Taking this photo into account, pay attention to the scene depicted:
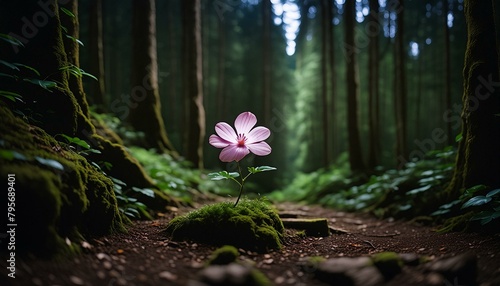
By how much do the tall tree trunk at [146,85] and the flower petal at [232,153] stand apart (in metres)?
6.11

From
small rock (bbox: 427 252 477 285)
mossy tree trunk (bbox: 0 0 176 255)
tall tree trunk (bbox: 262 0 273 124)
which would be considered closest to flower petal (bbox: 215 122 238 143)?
mossy tree trunk (bbox: 0 0 176 255)

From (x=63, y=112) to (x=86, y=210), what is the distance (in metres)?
1.37

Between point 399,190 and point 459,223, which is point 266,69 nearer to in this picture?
point 399,190

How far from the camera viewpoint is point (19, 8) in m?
3.27

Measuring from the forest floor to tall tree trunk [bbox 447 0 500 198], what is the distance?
3.28 ft

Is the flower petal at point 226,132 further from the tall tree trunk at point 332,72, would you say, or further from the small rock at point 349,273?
the tall tree trunk at point 332,72

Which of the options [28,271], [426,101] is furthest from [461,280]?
[426,101]

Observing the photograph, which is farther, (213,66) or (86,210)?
(213,66)

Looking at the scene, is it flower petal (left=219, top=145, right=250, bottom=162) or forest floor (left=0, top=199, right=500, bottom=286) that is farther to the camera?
flower petal (left=219, top=145, right=250, bottom=162)

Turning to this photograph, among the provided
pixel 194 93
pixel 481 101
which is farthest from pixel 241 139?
pixel 194 93

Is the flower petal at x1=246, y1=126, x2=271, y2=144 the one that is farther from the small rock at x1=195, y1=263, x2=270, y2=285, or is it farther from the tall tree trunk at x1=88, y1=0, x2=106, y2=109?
the tall tree trunk at x1=88, y1=0, x2=106, y2=109

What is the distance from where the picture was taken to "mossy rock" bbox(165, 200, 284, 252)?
9.48ft

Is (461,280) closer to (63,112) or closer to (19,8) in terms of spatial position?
(63,112)

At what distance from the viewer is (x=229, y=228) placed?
2924 millimetres
